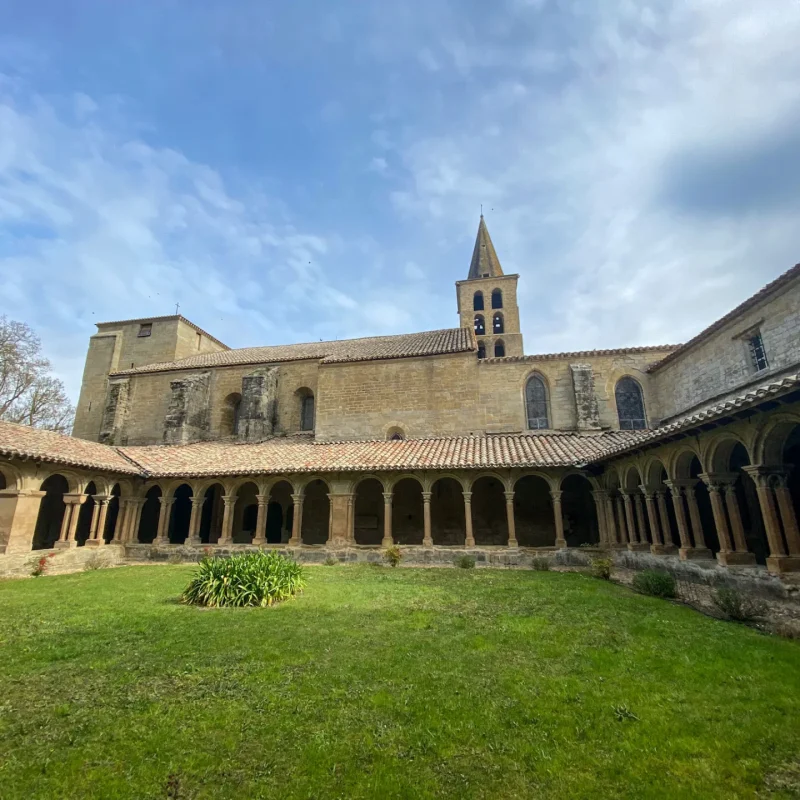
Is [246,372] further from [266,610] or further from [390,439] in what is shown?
[266,610]

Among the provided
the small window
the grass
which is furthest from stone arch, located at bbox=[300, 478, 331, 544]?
the small window

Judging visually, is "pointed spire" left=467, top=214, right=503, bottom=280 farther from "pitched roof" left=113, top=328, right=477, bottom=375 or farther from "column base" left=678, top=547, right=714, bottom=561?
"column base" left=678, top=547, right=714, bottom=561

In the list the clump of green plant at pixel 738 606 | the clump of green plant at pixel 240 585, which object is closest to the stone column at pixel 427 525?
the clump of green plant at pixel 240 585

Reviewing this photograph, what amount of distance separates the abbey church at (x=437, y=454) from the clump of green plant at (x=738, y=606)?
2.53ft

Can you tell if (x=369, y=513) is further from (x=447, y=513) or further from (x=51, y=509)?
(x=51, y=509)

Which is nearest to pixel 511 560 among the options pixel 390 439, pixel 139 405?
pixel 390 439

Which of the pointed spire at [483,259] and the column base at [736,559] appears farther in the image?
the pointed spire at [483,259]

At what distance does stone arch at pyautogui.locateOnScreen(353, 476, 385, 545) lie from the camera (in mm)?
18641

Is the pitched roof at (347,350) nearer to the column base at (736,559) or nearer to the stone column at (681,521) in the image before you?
the stone column at (681,521)

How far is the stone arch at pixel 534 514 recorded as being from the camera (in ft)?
56.5

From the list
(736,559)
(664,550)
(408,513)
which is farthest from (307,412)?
(736,559)

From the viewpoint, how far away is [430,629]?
6352 millimetres

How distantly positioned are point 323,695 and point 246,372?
21178 mm

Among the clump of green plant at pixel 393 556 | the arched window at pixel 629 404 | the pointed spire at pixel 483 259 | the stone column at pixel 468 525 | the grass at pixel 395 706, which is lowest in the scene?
the grass at pixel 395 706
